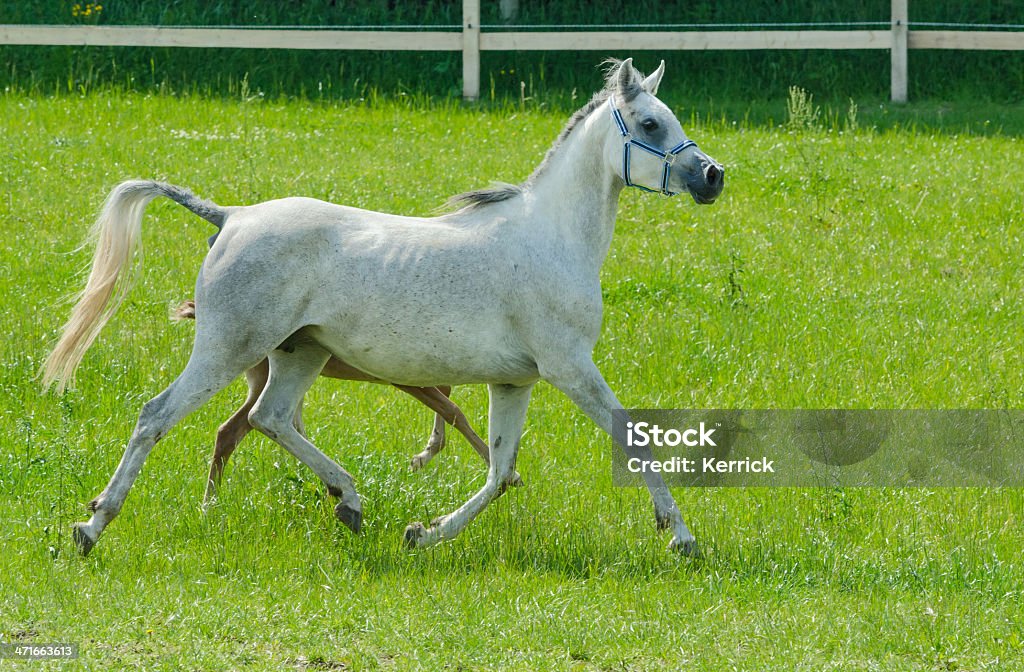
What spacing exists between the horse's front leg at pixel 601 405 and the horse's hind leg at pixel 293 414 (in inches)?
44.7

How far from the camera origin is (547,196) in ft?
22.1

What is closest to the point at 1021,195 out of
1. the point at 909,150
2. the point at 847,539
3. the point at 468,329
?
the point at 909,150

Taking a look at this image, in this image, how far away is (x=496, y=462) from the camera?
6809 millimetres

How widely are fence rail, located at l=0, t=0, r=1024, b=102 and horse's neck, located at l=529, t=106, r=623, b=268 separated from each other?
888 centimetres

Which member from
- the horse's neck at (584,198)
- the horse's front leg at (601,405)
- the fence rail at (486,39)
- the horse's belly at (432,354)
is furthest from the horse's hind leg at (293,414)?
the fence rail at (486,39)

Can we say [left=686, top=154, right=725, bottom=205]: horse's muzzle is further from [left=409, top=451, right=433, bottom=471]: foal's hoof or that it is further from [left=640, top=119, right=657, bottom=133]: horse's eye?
[left=409, top=451, right=433, bottom=471]: foal's hoof

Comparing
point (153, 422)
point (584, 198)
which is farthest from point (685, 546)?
point (153, 422)

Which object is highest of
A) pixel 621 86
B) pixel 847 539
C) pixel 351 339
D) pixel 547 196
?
pixel 621 86

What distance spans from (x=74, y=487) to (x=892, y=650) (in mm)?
4150

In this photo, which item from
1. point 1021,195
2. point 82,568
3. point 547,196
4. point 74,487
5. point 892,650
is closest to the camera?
point 892,650

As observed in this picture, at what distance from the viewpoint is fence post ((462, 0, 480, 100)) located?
15789 millimetres

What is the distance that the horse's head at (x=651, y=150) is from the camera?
21.1 feet

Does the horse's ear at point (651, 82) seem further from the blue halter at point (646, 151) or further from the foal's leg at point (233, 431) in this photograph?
the foal's leg at point (233, 431)

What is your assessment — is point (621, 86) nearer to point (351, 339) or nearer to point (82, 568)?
point (351, 339)
